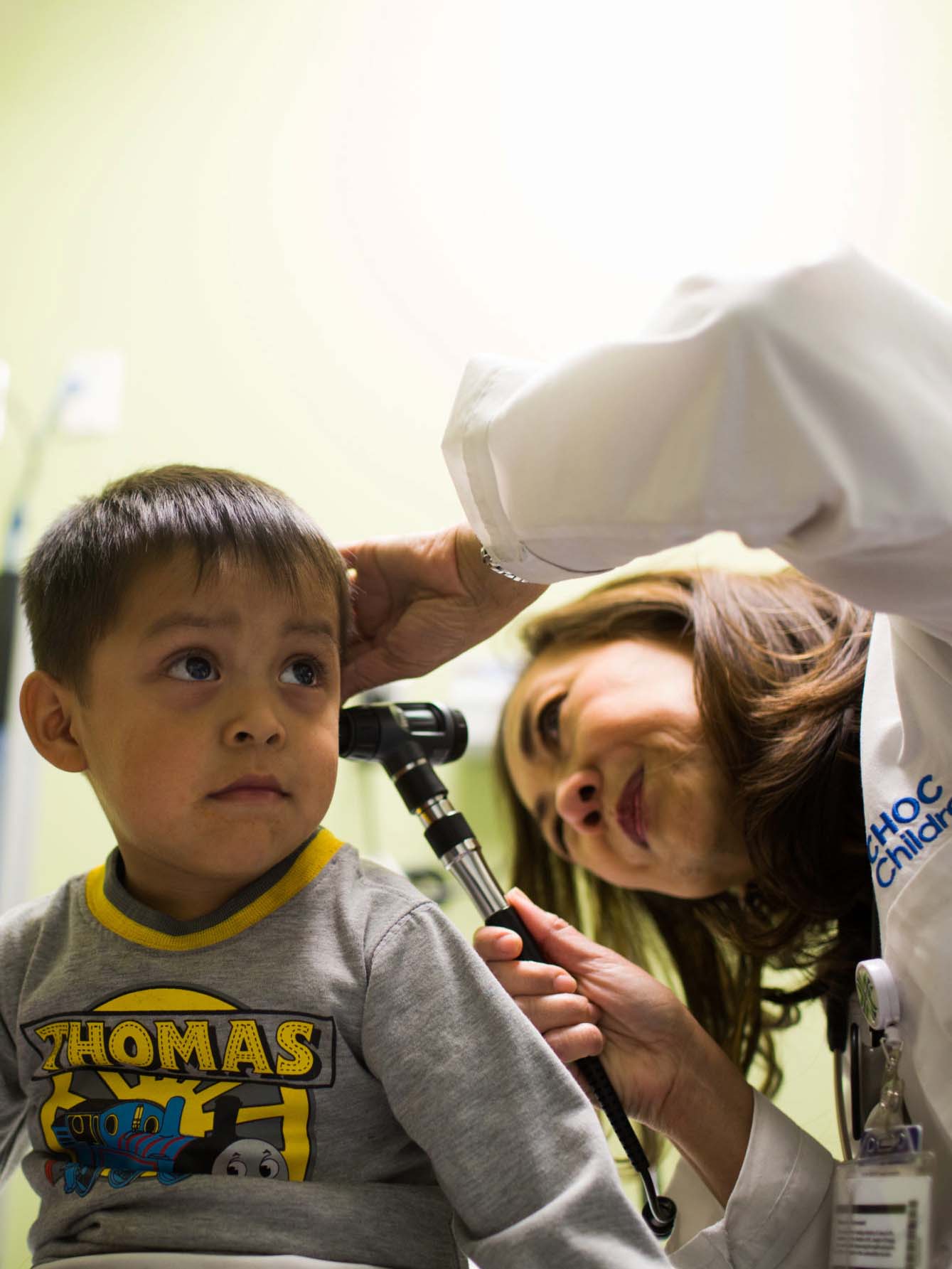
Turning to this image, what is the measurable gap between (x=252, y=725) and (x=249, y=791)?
2.1 inches

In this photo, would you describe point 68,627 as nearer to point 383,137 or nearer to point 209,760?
point 209,760

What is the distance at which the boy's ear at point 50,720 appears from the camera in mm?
913

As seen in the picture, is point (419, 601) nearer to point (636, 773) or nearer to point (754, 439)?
point (636, 773)

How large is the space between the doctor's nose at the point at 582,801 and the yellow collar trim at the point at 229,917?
46 centimetres

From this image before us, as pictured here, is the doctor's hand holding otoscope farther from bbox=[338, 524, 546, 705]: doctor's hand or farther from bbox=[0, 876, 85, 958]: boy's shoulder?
bbox=[0, 876, 85, 958]: boy's shoulder

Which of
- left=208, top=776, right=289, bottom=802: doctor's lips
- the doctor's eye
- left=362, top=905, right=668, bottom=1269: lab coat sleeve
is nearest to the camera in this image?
left=362, top=905, right=668, bottom=1269: lab coat sleeve

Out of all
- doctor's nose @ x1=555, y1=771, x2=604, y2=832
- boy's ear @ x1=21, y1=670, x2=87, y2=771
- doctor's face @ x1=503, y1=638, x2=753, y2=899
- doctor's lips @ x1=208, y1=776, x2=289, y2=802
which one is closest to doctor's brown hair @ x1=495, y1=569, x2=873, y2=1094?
doctor's face @ x1=503, y1=638, x2=753, y2=899

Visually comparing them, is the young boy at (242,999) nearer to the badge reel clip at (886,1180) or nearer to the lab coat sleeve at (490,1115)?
the lab coat sleeve at (490,1115)

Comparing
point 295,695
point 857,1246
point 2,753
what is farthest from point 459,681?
point 857,1246

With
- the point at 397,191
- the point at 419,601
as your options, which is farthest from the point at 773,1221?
the point at 397,191

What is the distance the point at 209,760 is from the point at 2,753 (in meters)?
1.07

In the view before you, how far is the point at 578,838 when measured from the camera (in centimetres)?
143

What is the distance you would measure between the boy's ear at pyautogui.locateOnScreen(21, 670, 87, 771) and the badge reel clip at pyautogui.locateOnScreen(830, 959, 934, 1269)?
0.64m

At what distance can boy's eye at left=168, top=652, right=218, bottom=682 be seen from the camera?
836 millimetres
